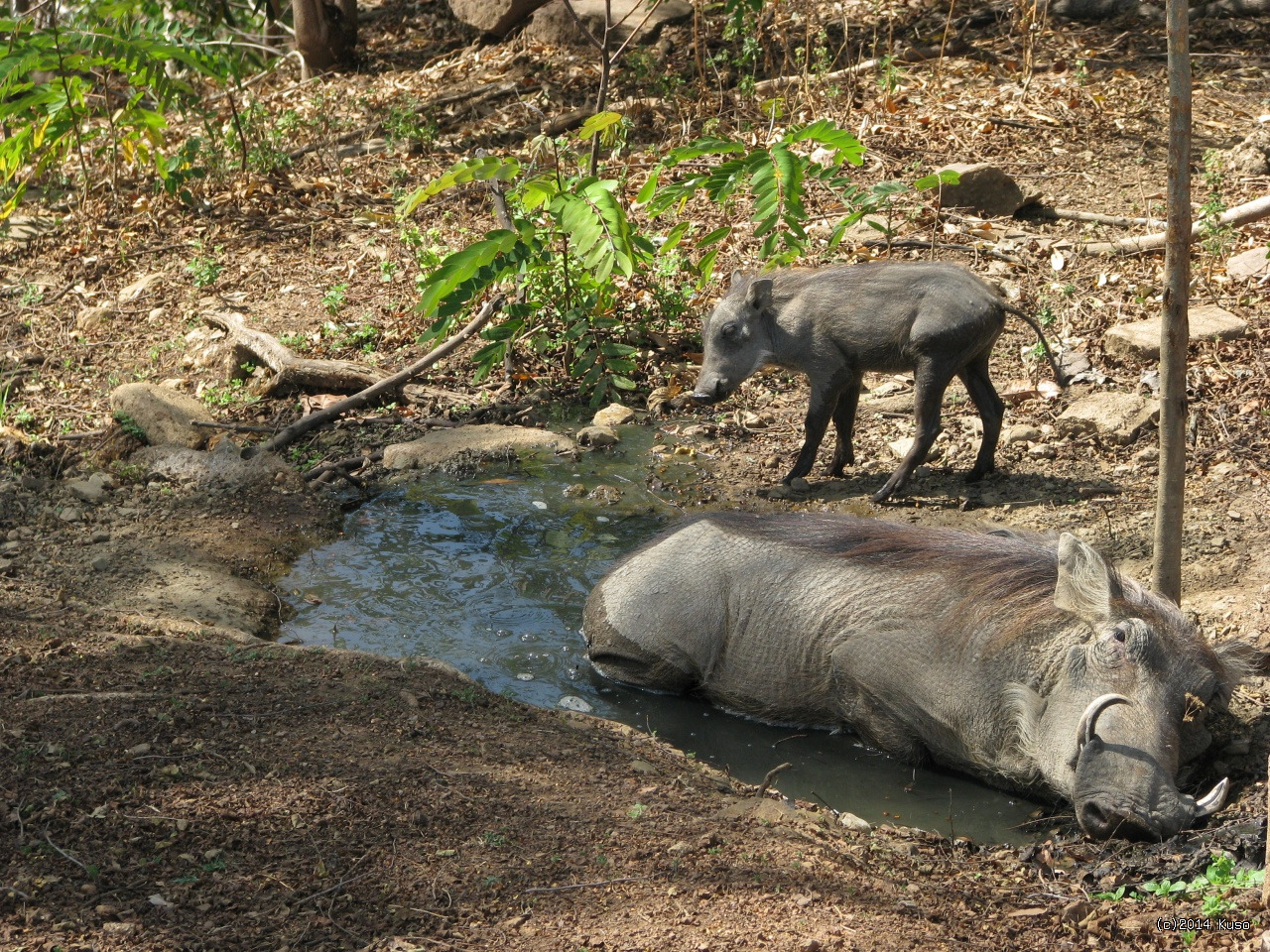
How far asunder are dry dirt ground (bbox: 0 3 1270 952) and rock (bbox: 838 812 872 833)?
2.5 inches

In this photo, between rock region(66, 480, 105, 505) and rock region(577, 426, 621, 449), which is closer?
rock region(66, 480, 105, 505)

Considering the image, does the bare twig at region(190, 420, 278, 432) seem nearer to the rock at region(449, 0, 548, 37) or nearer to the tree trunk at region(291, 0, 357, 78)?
the tree trunk at region(291, 0, 357, 78)

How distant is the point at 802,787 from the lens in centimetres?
424

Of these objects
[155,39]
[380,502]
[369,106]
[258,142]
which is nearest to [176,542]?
[380,502]

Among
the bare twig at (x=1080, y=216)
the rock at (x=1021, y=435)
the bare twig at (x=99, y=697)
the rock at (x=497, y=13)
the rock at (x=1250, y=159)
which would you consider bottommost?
the rock at (x=1021, y=435)

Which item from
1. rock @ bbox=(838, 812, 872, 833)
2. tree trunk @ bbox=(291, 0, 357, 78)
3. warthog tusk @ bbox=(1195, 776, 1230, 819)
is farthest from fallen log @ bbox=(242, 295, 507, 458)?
tree trunk @ bbox=(291, 0, 357, 78)

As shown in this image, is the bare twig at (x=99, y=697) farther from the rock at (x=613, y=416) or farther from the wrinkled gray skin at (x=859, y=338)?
the rock at (x=613, y=416)

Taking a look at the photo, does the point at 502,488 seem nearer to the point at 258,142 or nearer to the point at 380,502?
the point at 380,502

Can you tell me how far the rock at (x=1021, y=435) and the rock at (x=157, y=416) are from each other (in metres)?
4.47

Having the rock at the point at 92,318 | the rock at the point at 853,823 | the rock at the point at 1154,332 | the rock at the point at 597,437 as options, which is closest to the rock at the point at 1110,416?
the rock at the point at 1154,332

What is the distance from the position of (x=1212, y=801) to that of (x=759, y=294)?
3.78 metres

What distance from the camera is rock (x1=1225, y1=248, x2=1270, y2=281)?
7.36 metres

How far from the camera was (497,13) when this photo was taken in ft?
44.3

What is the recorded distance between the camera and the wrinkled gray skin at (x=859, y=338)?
20.2ft
